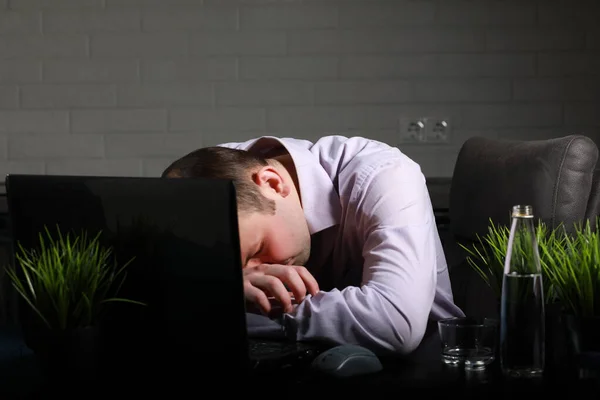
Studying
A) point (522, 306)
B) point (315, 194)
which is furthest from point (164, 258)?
point (315, 194)

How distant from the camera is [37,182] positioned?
1.29 meters

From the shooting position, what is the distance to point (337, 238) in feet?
6.13

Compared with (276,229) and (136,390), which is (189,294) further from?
(276,229)

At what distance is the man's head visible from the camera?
1.64 m

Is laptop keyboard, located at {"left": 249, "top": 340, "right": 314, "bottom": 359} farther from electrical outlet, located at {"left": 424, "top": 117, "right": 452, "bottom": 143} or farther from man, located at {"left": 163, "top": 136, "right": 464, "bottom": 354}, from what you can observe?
electrical outlet, located at {"left": 424, "top": 117, "right": 452, "bottom": 143}

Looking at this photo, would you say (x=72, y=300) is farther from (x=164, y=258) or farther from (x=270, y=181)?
(x=270, y=181)

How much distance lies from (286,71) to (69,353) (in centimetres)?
255

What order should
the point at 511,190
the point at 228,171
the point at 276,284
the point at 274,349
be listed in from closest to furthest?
the point at 274,349 < the point at 276,284 < the point at 228,171 < the point at 511,190

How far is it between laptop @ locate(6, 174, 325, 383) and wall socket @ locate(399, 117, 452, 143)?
2.44 m

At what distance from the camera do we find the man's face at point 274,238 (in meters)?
1.63

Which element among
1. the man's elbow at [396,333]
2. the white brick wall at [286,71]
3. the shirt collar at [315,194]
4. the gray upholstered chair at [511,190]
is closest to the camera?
the man's elbow at [396,333]

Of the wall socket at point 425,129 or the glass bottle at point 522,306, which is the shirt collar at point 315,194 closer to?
the glass bottle at point 522,306

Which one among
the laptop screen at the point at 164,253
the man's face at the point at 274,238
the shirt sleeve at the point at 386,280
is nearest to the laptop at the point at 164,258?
the laptop screen at the point at 164,253

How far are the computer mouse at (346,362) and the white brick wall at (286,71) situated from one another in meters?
2.40
